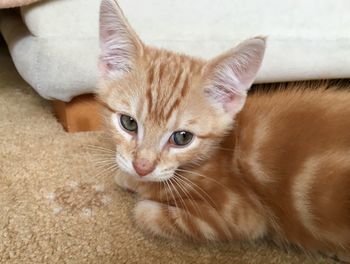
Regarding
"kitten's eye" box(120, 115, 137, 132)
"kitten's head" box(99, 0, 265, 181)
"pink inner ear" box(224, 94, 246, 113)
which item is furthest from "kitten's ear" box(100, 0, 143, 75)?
"pink inner ear" box(224, 94, 246, 113)

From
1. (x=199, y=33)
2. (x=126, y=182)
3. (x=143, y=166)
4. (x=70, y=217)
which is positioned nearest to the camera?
(x=143, y=166)

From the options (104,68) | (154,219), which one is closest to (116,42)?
(104,68)

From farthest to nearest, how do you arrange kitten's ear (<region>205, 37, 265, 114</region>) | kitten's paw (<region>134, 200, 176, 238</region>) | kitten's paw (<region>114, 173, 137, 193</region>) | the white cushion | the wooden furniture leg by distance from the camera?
the wooden furniture leg < the white cushion < kitten's paw (<region>114, 173, 137, 193</region>) < kitten's paw (<region>134, 200, 176, 238</region>) < kitten's ear (<region>205, 37, 265, 114</region>)

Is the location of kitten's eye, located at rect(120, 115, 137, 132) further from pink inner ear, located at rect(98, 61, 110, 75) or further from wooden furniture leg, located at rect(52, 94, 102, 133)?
wooden furniture leg, located at rect(52, 94, 102, 133)

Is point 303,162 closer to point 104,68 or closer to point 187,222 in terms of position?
point 187,222

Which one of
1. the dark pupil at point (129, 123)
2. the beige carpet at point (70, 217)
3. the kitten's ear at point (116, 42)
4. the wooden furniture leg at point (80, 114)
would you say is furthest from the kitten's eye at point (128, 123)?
the wooden furniture leg at point (80, 114)

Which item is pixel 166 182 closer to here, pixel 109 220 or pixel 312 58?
pixel 109 220
